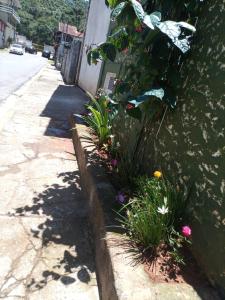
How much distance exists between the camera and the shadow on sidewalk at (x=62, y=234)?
279 cm

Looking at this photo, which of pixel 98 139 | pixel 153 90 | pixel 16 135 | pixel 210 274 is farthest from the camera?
pixel 16 135

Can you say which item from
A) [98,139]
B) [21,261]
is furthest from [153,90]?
[98,139]

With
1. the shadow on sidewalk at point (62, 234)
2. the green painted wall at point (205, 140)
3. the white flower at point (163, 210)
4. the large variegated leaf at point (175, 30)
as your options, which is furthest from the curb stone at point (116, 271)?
the large variegated leaf at point (175, 30)

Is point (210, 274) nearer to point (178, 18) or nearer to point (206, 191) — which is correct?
point (206, 191)

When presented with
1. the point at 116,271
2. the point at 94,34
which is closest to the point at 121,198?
the point at 116,271

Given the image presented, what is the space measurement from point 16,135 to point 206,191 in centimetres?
447

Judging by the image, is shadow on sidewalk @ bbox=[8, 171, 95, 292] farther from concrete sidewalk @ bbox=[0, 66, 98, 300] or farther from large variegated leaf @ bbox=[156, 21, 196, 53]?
large variegated leaf @ bbox=[156, 21, 196, 53]

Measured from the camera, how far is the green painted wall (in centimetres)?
251

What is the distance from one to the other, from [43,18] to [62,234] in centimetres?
9042

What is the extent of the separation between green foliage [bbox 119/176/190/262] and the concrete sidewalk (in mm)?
567

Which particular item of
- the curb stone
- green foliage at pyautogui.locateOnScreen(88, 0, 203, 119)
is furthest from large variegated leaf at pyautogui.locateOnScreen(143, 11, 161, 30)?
the curb stone

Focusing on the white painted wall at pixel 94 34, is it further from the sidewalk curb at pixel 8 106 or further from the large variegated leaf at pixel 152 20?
the large variegated leaf at pixel 152 20

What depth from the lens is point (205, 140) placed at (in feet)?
9.04

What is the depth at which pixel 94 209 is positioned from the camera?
12.0ft
